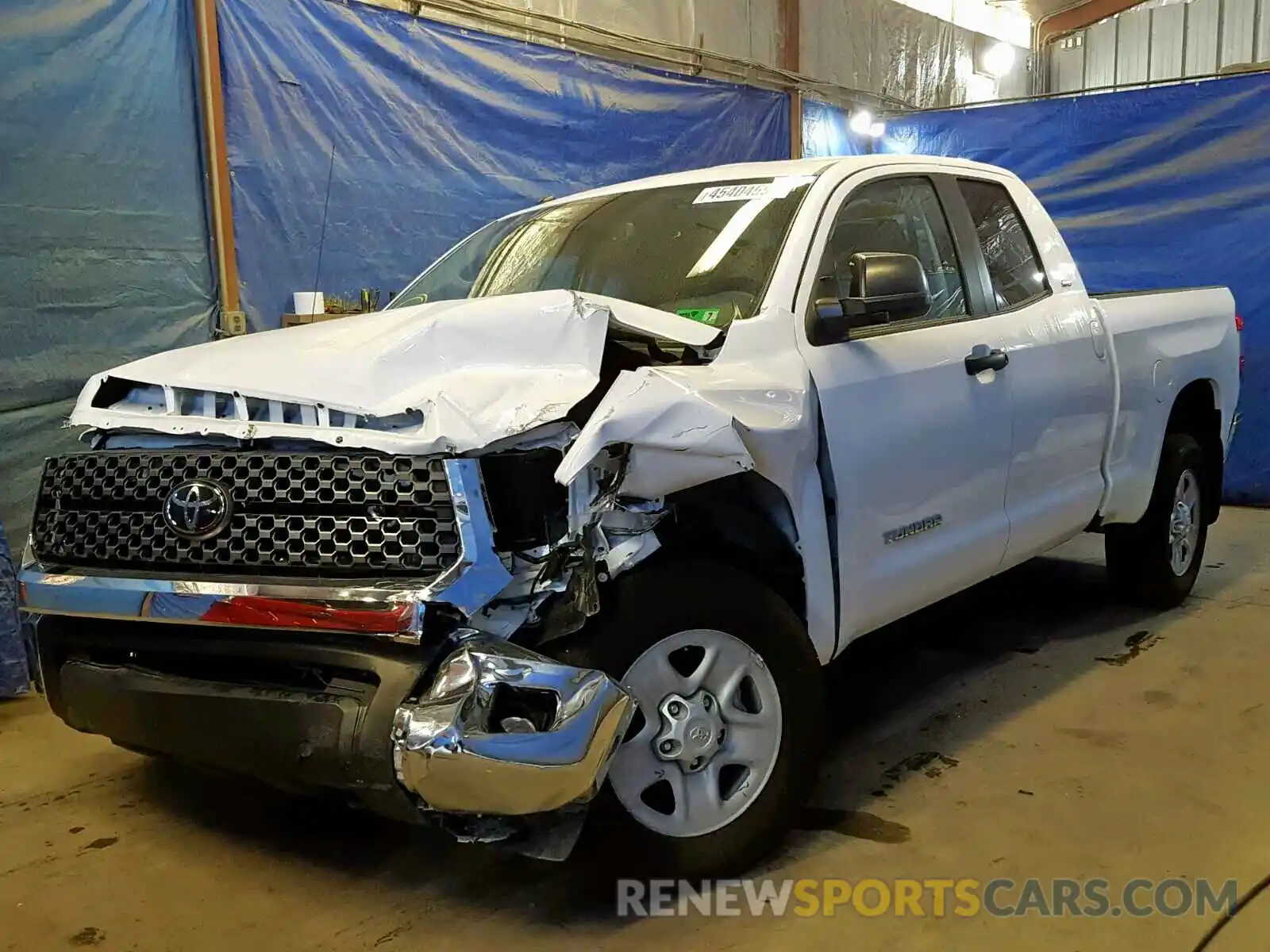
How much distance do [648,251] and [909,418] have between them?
955 mm

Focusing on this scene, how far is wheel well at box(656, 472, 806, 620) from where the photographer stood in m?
2.59

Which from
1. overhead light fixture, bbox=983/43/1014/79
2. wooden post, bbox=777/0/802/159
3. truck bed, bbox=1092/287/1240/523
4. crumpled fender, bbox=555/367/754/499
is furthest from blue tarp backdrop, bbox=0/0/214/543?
overhead light fixture, bbox=983/43/1014/79

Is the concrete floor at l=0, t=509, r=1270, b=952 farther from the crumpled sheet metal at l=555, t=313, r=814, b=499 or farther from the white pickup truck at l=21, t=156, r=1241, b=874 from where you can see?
the crumpled sheet metal at l=555, t=313, r=814, b=499

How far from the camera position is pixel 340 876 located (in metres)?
2.67

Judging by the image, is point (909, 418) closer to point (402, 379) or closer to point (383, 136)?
point (402, 379)

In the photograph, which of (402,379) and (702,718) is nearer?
A: (402,379)

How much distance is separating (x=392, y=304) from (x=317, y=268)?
1948mm

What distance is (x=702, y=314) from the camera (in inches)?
115

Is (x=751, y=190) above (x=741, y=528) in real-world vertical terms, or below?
above

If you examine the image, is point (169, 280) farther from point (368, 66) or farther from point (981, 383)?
point (981, 383)

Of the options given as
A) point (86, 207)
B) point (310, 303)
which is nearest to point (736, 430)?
point (310, 303)

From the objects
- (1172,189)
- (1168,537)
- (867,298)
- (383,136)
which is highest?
(383,136)

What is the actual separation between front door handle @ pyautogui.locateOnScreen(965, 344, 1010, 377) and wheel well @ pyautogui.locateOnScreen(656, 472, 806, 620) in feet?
3.27

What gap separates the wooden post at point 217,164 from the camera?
505cm
